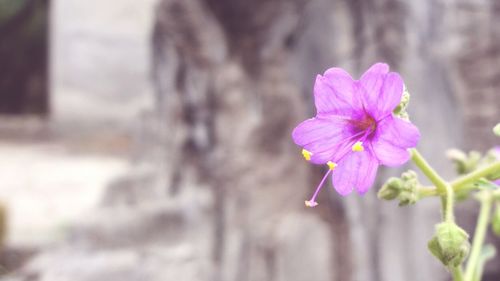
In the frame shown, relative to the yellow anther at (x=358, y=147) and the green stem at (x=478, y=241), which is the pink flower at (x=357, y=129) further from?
the green stem at (x=478, y=241)

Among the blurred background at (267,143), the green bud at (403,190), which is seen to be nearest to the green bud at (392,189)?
the green bud at (403,190)

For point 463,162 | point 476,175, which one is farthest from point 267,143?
point 476,175

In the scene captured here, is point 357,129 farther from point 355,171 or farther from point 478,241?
point 478,241

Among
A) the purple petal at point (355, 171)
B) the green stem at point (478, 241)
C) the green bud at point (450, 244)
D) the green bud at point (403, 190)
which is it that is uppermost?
the purple petal at point (355, 171)

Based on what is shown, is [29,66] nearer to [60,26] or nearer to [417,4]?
[60,26]

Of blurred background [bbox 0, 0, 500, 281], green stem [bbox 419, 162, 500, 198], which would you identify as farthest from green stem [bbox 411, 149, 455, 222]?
blurred background [bbox 0, 0, 500, 281]

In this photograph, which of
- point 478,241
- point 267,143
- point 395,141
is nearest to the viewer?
point 395,141

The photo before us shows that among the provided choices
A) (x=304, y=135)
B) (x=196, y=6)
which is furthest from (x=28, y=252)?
(x=304, y=135)
